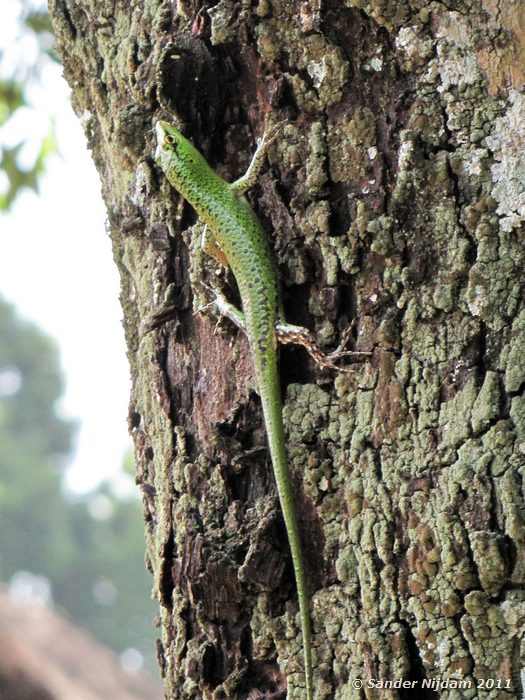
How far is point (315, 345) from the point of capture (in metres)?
2.12

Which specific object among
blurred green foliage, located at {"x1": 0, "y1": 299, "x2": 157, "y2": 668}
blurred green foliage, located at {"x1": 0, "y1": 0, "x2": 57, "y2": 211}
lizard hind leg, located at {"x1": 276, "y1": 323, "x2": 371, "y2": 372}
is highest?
blurred green foliage, located at {"x1": 0, "y1": 299, "x2": 157, "y2": 668}

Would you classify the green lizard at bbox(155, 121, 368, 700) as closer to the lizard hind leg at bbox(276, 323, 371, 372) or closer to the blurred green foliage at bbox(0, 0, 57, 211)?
the lizard hind leg at bbox(276, 323, 371, 372)

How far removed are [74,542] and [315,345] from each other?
122 ft

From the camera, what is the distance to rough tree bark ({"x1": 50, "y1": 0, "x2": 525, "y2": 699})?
186cm

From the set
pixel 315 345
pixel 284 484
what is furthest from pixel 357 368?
pixel 284 484

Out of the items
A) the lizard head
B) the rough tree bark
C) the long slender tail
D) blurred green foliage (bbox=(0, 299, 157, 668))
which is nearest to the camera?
the rough tree bark

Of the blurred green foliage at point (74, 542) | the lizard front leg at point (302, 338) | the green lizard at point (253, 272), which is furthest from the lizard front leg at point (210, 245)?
the blurred green foliage at point (74, 542)

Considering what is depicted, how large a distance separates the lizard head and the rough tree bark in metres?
0.05

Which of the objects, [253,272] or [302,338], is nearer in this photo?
[302,338]

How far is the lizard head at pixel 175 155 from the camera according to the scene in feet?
7.52

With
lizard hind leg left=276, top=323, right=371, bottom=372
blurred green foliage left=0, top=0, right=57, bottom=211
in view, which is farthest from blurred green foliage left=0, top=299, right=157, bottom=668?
lizard hind leg left=276, top=323, right=371, bottom=372

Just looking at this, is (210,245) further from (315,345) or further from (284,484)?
(284,484)

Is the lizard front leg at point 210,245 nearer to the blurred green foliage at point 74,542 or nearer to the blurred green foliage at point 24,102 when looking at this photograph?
the blurred green foliage at point 24,102

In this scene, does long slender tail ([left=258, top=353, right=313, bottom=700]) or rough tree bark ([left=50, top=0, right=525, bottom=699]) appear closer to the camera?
rough tree bark ([left=50, top=0, right=525, bottom=699])
